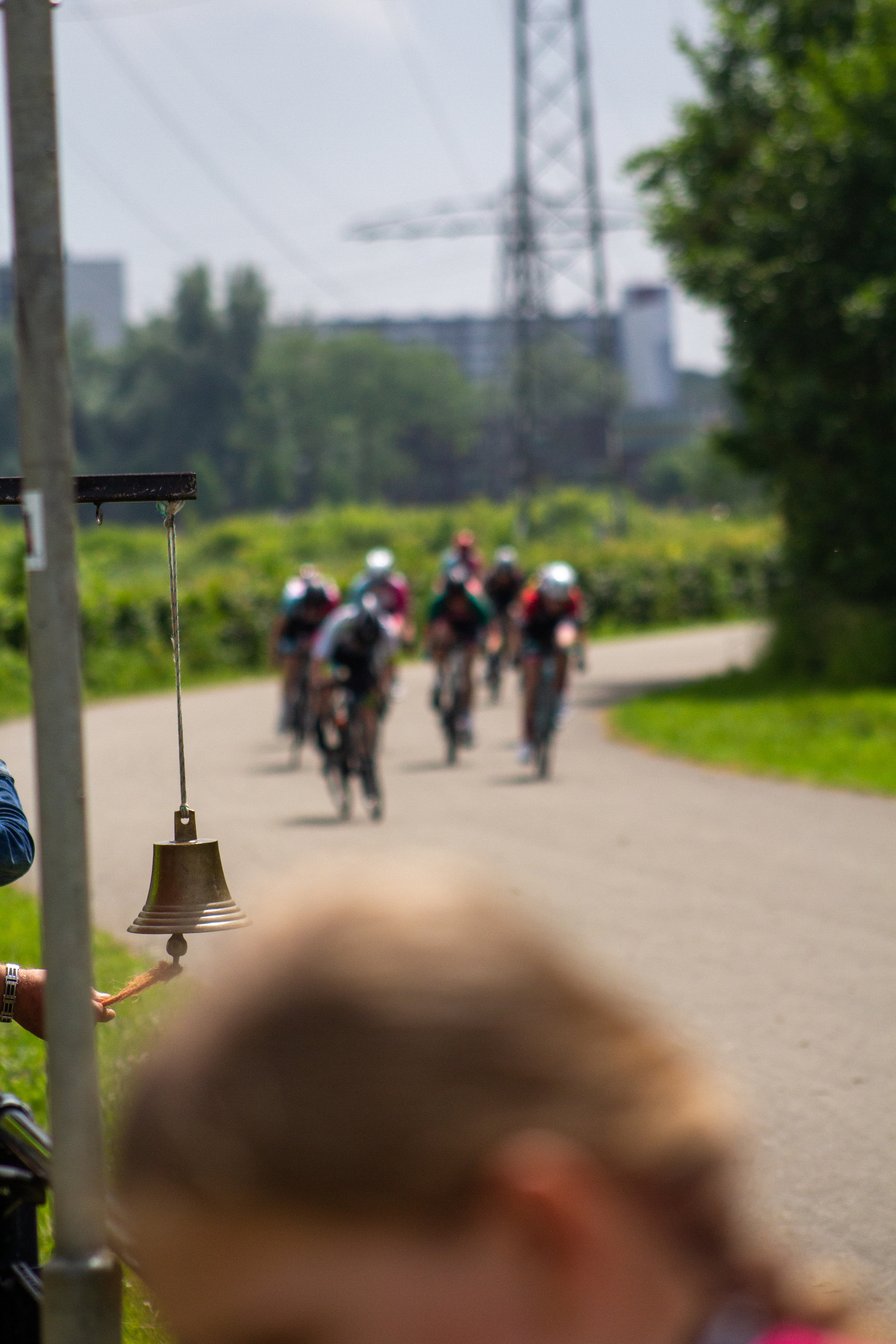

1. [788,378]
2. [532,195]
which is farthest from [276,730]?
[532,195]

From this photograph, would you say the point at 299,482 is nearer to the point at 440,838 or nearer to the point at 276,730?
the point at 276,730

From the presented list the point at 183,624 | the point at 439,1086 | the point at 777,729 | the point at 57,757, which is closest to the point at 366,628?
the point at 777,729

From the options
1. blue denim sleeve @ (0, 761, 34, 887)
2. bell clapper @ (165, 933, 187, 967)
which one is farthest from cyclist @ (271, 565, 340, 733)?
bell clapper @ (165, 933, 187, 967)

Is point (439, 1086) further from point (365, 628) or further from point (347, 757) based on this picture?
point (365, 628)

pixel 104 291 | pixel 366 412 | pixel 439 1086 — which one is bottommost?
pixel 439 1086

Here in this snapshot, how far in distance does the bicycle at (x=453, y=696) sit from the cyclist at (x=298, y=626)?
4.58ft

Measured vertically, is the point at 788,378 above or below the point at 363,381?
below

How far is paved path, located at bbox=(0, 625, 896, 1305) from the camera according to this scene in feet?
17.5

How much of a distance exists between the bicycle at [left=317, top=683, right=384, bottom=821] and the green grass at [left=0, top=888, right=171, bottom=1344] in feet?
14.8

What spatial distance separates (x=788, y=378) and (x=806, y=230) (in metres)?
1.81

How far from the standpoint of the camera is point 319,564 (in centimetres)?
5616

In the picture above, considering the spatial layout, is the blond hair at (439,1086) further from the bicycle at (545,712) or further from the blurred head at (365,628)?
the bicycle at (545,712)

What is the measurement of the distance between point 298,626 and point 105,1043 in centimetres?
1231

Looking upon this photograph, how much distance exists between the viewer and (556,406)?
Answer: 10462cm
